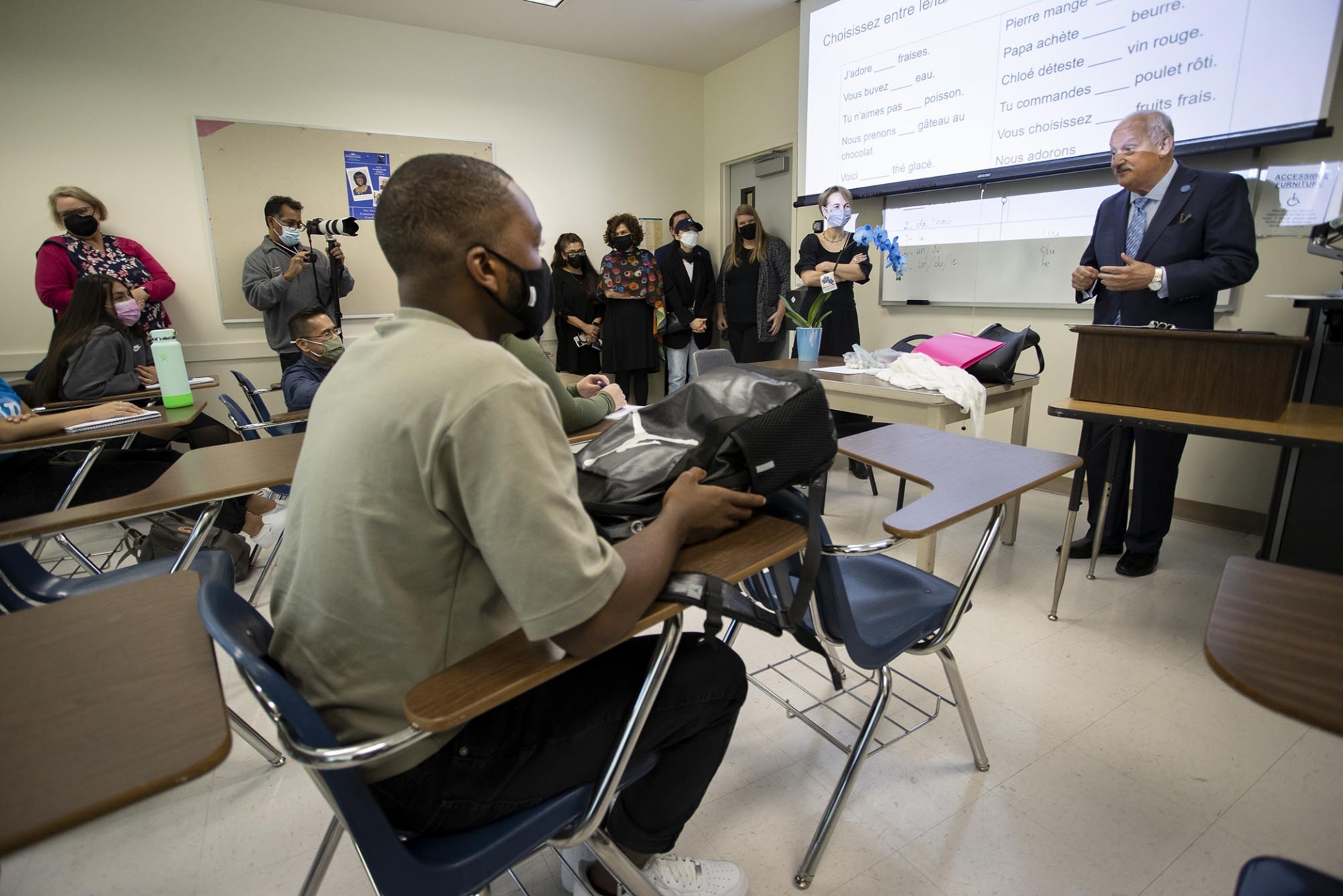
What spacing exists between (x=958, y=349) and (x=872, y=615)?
1.57 metres

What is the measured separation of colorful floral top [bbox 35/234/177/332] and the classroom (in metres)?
0.02

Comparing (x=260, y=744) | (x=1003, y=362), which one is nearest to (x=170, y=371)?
(x=260, y=744)

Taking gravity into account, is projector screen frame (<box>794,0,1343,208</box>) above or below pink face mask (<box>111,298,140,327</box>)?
above

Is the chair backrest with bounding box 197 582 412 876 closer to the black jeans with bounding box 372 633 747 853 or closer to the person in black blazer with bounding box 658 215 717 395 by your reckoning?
the black jeans with bounding box 372 633 747 853

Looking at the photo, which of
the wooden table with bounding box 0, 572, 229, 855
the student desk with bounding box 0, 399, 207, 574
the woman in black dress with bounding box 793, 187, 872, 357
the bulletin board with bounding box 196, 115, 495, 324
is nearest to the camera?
the wooden table with bounding box 0, 572, 229, 855

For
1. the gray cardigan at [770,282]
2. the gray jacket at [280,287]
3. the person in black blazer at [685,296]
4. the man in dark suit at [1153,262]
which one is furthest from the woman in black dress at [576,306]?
the man in dark suit at [1153,262]

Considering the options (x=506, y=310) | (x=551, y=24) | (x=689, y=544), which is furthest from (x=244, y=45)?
(x=689, y=544)

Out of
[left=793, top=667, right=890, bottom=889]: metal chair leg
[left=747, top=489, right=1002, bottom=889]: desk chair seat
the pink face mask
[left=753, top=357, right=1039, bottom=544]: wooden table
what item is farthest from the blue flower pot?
the pink face mask

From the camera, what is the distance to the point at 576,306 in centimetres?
482

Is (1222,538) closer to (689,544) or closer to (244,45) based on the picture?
(689,544)

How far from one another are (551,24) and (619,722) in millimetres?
4827

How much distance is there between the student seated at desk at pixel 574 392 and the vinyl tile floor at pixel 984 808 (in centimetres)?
90

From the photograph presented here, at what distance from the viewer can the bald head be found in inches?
85.4

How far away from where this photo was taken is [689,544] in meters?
0.94
